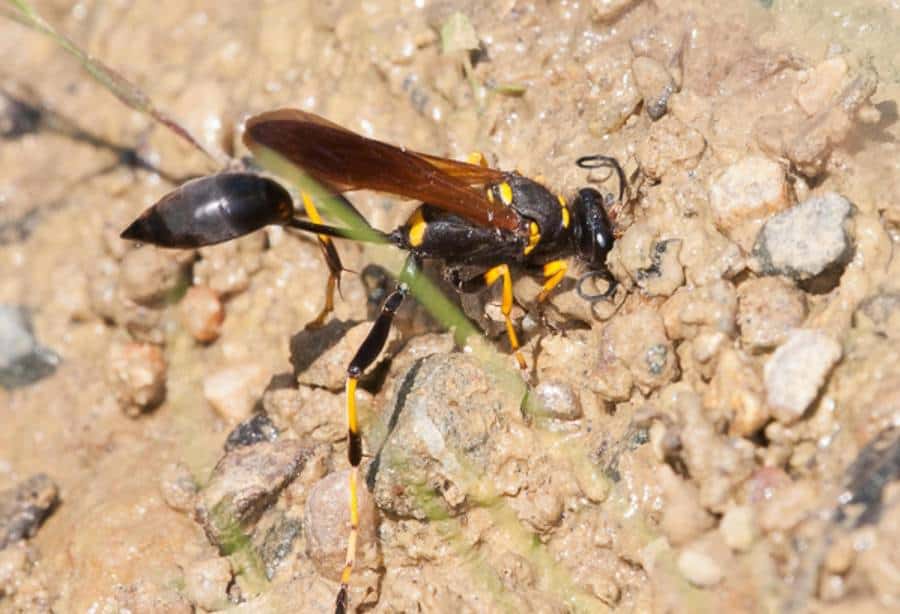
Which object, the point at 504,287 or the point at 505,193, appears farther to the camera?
the point at 505,193

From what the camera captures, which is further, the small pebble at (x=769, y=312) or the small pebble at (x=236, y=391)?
the small pebble at (x=236, y=391)

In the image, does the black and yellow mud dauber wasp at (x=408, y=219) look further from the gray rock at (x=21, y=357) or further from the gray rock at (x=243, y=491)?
the gray rock at (x=21, y=357)

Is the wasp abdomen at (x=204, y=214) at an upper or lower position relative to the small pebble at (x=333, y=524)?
upper

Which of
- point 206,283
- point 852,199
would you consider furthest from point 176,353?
point 852,199

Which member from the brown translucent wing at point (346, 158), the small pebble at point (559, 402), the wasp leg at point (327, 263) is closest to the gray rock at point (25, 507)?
the wasp leg at point (327, 263)

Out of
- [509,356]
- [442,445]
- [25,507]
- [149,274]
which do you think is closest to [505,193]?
[509,356]

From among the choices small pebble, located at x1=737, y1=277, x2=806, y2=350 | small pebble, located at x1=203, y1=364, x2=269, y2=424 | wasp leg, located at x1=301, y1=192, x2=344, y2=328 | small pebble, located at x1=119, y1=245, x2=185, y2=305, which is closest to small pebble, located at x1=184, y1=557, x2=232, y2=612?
small pebble, located at x1=203, y1=364, x2=269, y2=424

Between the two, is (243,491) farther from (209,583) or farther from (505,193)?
(505,193)
